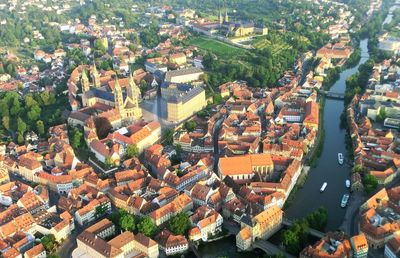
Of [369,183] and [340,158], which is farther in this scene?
[340,158]

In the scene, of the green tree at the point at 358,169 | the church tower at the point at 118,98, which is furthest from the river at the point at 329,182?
the church tower at the point at 118,98

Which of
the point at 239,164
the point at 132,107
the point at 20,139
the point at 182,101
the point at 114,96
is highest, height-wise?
the point at 114,96

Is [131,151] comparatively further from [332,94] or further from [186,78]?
[332,94]

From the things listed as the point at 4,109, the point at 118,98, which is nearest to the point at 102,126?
the point at 118,98

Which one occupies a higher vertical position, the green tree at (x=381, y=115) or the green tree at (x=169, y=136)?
the green tree at (x=381, y=115)

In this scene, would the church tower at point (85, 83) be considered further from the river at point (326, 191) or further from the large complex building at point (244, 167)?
the river at point (326, 191)

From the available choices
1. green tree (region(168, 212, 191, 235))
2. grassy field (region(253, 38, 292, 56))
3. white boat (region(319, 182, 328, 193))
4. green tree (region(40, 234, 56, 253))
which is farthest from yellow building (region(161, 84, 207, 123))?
grassy field (region(253, 38, 292, 56))
